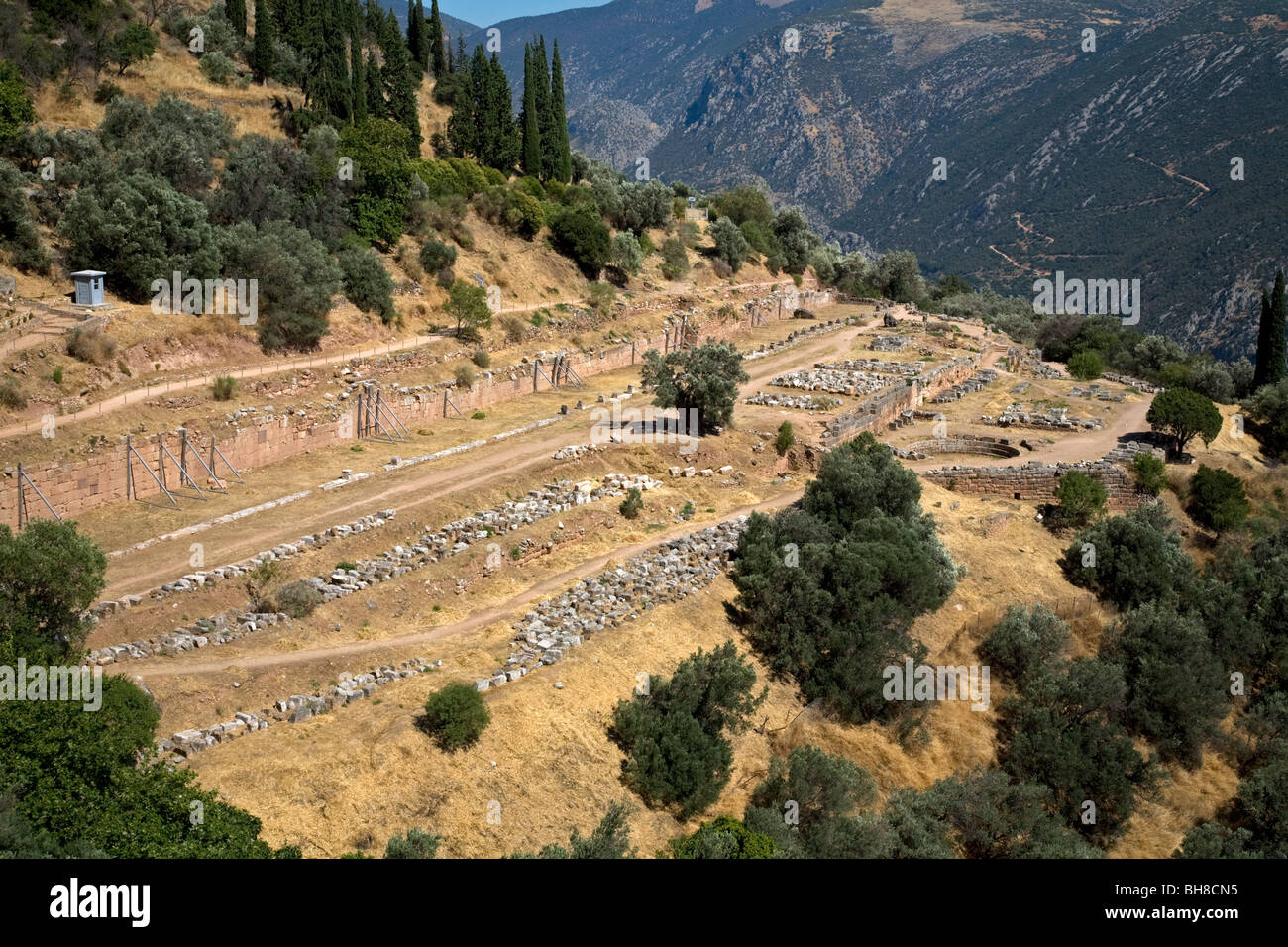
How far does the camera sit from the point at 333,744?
52.2 ft

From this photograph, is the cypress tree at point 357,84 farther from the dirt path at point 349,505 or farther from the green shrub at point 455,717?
→ the green shrub at point 455,717

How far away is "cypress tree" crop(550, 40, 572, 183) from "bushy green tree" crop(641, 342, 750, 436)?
1268 inches

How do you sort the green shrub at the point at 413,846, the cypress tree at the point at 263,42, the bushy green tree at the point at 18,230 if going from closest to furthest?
the green shrub at the point at 413,846
the bushy green tree at the point at 18,230
the cypress tree at the point at 263,42

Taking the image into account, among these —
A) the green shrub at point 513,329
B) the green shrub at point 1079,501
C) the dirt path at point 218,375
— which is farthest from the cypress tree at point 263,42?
the green shrub at point 1079,501

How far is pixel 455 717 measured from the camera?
16.2m

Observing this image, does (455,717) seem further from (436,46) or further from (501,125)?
(436,46)

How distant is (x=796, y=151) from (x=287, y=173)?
117m

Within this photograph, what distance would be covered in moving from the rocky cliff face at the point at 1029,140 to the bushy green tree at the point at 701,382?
180 ft

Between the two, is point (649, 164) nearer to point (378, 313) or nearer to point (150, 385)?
point (378, 313)

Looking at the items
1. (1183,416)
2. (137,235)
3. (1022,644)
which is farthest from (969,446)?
(137,235)

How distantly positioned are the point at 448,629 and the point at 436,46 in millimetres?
58576

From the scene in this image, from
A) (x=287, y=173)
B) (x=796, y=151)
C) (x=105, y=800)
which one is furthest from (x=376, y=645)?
(x=796, y=151)

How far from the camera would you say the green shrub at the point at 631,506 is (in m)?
27.0

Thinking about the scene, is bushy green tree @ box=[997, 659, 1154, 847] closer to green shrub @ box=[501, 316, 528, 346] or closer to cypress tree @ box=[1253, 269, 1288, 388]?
green shrub @ box=[501, 316, 528, 346]
